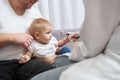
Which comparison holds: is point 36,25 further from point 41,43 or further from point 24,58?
point 24,58

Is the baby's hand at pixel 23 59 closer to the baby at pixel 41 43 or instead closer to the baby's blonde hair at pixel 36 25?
the baby at pixel 41 43

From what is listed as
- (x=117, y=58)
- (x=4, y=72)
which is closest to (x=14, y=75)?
(x=4, y=72)

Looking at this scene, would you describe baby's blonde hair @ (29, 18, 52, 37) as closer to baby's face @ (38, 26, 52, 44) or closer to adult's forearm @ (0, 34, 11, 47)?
baby's face @ (38, 26, 52, 44)

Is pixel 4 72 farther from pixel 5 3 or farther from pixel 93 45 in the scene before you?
pixel 93 45

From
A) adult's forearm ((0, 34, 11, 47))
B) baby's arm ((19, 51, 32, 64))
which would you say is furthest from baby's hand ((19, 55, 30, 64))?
adult's forearm ((0, 34, 11, 47))

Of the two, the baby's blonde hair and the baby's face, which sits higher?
the baby's blonde hair

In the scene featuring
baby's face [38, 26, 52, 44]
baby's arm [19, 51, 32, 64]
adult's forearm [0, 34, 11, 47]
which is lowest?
baby's arm [19, 51, 32, 64]

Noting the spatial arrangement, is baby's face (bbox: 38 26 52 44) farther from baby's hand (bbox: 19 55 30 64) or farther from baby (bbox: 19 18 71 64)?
baby's hand (bbox: 19 55 30 64)

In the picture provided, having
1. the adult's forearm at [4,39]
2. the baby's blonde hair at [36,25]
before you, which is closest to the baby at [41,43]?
the baby's blonde hair at [36,25]

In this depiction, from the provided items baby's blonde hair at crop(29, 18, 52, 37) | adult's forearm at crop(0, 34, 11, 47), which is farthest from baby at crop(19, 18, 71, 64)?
adult's forearm at crop(0, 34, 11, 47)

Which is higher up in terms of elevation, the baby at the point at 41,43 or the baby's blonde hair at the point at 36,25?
the baby's blonde hair at the point at 36,25

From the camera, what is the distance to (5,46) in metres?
1.31

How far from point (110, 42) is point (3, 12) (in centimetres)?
76

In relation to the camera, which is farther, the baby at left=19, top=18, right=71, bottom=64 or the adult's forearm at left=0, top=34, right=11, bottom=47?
the baby at left=19, top=18, right=71, bottom=64
